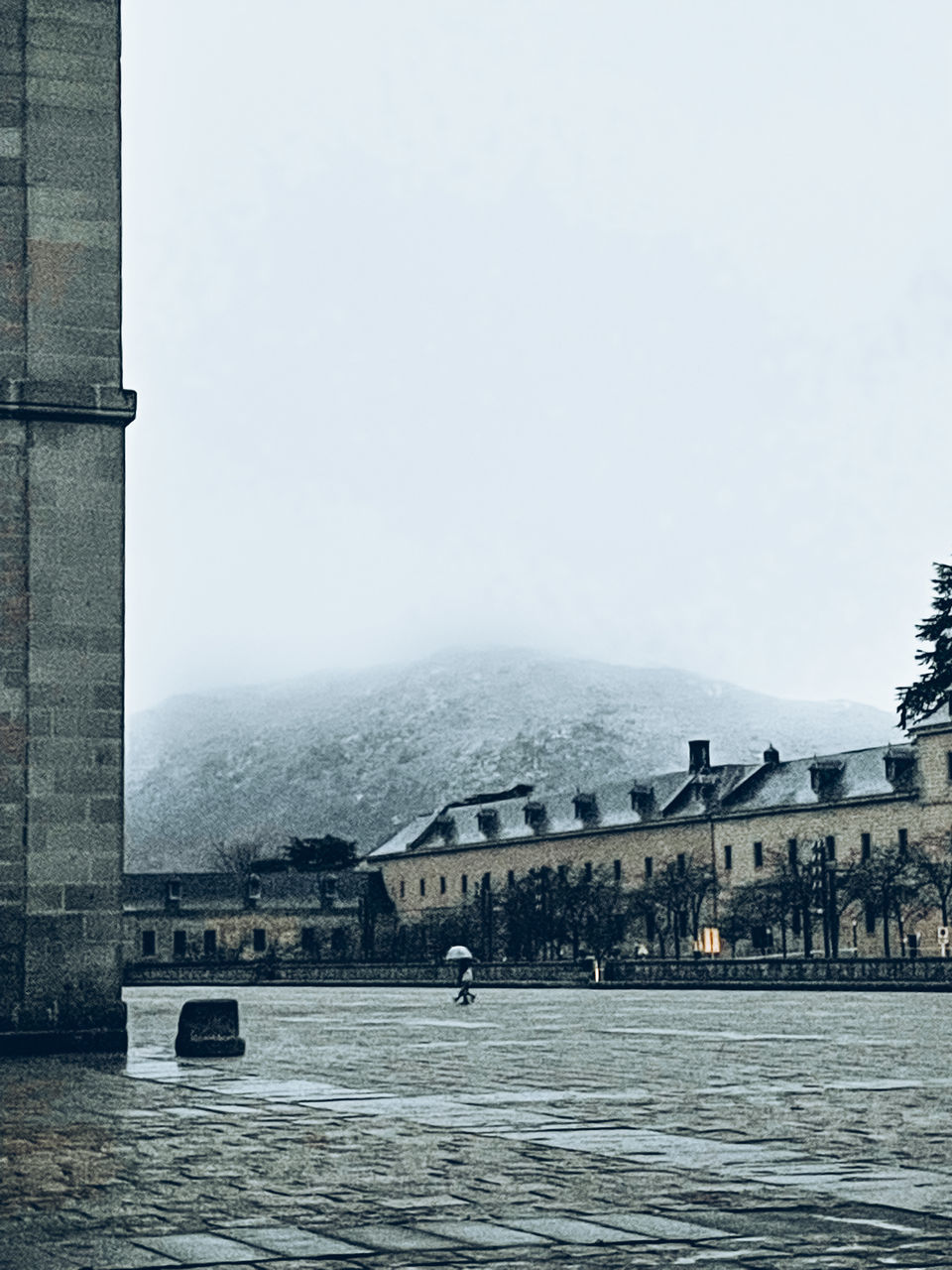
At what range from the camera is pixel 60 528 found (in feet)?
71.4

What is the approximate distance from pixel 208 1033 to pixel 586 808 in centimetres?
10444

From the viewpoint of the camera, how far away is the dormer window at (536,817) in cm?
12925

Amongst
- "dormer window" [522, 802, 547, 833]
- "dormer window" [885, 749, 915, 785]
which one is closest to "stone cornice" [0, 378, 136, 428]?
"dormer window" [885, 749, 915, 785]

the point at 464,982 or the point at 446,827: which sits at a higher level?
the point at 446,827

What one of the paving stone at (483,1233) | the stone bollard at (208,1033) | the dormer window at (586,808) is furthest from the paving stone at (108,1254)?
the dormer window at (586,808)

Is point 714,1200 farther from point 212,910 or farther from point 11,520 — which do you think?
point 212,910

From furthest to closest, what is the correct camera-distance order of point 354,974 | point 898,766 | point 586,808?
point 586,808
point 898,766
point 354,974

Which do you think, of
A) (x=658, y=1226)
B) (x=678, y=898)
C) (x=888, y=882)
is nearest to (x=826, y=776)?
(x=678, y=898)

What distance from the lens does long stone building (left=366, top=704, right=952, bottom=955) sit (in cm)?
9812

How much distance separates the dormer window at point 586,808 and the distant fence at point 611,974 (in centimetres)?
3042

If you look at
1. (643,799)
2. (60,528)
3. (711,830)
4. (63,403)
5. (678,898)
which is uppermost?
(643,799)

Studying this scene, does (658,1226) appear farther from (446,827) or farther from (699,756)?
(446,827)

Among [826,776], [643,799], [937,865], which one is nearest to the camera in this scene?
[937,865]

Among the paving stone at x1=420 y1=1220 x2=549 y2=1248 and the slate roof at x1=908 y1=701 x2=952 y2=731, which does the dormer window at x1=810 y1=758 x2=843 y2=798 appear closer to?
the slate roof at x1=908 y1=701 x2=952 y2=731
